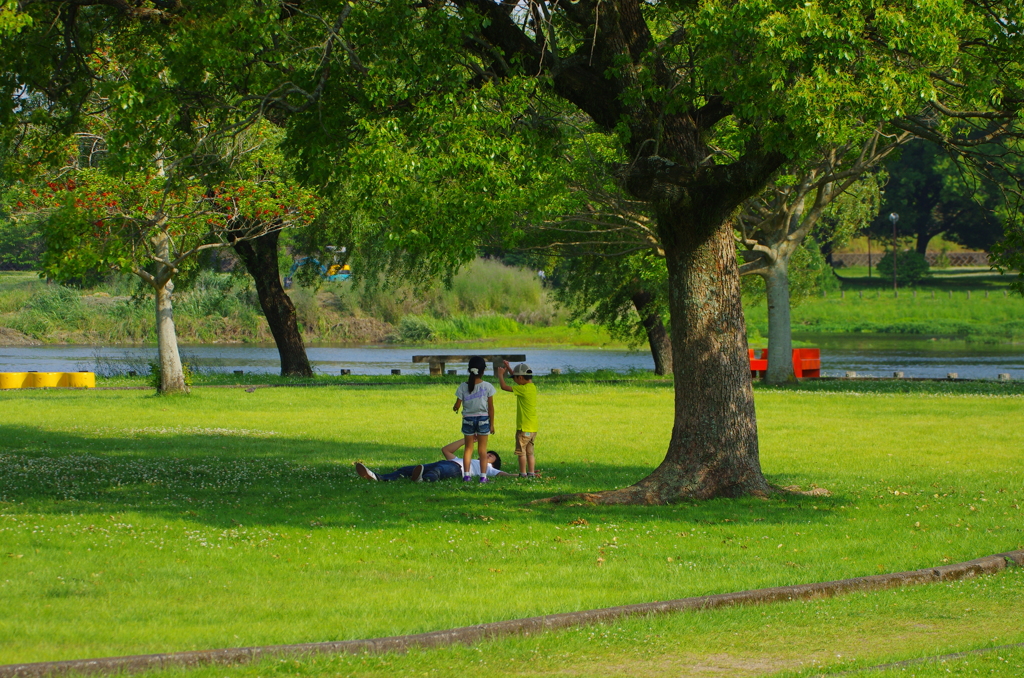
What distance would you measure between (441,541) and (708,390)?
421 cm

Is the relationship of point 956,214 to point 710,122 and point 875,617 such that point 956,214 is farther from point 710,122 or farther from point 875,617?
point 875,617

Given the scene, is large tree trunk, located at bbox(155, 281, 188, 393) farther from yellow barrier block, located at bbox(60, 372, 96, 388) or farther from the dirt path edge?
the dirt path edge

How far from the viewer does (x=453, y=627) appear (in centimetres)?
696

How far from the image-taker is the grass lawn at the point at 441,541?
699 cm

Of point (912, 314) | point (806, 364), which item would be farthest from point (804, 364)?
point (912, 314)

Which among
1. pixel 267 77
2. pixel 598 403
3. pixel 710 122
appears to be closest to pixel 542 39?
pixel 710 122

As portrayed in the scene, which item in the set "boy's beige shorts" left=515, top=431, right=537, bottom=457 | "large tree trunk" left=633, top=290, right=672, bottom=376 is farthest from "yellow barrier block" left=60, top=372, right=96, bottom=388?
"boy's beige shorts" left=515, top=431, right=537, bottom=457

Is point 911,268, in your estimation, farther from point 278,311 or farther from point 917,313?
point 278,311

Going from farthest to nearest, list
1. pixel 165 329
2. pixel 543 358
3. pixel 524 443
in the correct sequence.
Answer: pixel 543 358 → pixel 165 329 → pixel 524 443

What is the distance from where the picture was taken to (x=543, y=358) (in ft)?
174

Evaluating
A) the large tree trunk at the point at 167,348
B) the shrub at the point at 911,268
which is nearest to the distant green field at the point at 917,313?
the shrub at the point at 911,268

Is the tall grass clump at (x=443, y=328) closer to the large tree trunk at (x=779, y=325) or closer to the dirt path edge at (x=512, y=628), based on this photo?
the large tree trunk at (x=779, y=325)

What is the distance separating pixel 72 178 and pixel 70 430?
5.37 meters

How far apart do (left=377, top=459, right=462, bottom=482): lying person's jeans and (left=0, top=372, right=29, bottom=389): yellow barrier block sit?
831 inches
